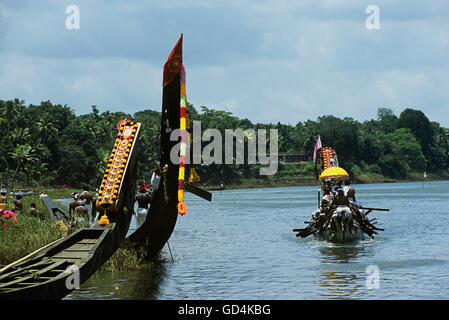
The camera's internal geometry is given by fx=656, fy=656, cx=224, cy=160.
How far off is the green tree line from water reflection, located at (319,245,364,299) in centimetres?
2854

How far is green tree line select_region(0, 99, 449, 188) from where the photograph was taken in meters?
86.8

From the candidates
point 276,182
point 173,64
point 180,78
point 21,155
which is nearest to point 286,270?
point 180,78

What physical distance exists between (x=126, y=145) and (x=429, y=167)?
15585 cm

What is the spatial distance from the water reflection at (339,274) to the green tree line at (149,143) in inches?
1124

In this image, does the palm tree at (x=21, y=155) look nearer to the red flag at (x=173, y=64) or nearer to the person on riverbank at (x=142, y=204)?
the person on riverbank at (x=142, y=204)

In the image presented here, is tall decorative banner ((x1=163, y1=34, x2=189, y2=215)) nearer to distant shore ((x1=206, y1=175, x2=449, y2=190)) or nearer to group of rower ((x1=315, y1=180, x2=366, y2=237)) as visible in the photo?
group of rower ((x1=315, y1=180, x2=366, y2=237))

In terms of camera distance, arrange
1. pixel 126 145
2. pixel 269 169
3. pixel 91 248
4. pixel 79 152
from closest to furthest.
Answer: pixel 91 248 < pixel 126 145 < pixel 79 152 < pixel 269 169

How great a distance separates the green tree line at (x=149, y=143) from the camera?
3415 inches

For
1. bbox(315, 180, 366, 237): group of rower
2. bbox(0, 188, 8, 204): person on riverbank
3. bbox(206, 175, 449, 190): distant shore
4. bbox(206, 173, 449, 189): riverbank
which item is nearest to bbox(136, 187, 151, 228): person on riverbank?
bbox(0, 188, 8, 204): person on riverbank

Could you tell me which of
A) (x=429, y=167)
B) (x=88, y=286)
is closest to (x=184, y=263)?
(x=88, y=286)

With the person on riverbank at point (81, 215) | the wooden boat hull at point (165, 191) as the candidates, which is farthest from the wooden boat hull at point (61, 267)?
the person on riverbank at point (81, 215)
